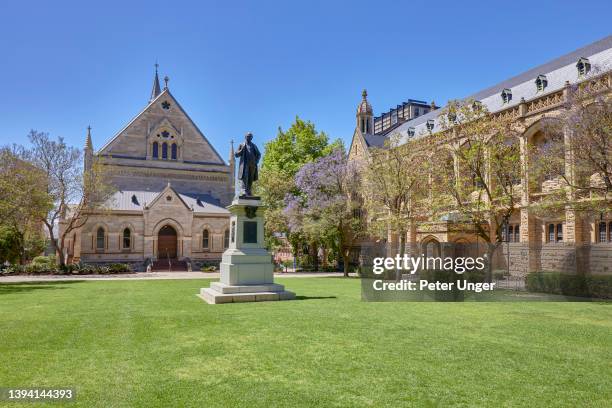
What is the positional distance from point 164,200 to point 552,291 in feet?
111

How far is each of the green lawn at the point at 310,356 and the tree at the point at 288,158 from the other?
28.4 metres

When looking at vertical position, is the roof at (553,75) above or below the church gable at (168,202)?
above

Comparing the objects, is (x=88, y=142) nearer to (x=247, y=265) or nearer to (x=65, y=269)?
(x=65, y=269)

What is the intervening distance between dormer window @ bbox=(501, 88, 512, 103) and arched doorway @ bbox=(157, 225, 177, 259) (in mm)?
31701

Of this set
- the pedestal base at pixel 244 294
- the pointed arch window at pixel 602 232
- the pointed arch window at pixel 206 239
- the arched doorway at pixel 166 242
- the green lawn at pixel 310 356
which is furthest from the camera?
the pointed arch window at pixel 206 239

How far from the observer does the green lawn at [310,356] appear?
5.96 metres

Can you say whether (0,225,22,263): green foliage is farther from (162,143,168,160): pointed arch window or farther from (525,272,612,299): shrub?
(525,272,612,299): shrub

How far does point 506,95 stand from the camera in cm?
3522

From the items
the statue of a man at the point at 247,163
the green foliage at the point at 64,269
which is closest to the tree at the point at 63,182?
the green foliage at the point at 64,269

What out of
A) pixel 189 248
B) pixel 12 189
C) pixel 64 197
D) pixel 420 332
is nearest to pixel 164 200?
pixel 189 248

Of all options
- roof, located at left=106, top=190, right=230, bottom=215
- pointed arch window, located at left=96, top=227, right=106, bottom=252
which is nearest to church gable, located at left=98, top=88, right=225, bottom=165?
roof, located at left=106, top=190, right=230, bottom=215

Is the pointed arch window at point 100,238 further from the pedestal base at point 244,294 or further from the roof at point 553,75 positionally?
the roof at point 553,75

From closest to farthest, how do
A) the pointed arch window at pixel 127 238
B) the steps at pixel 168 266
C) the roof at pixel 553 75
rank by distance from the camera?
the roof at pixel 553 75
the steps at pixel 168 266
the pointed arch window at pixel 127 238

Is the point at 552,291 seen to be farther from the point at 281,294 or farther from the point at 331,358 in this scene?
the point at 331,358
